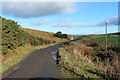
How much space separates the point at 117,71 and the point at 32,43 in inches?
916

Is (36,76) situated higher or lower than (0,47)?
lower

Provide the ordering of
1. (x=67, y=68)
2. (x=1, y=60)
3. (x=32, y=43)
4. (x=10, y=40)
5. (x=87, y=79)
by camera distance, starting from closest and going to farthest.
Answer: (x=87, y=79)
(x=67, y=68)
(x=1, y=60)
(x=10, y=40)
(x=32, y=43)

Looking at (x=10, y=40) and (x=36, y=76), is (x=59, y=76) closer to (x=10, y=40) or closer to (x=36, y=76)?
(x=36, y=76)

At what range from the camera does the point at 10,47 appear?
16516 millimetres

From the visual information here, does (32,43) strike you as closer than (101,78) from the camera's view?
No

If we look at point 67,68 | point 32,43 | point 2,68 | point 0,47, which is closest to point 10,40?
point 0,47

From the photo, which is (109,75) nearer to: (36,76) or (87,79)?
(87,79)

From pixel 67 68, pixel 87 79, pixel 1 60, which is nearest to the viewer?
pixel 87 79

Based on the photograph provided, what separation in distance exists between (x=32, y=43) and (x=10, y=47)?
13845 mm

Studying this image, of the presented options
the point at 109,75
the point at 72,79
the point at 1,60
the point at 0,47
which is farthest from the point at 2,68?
the point at 109,75

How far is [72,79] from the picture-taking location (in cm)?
836

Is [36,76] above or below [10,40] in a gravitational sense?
below

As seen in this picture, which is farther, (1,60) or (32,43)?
(32,43)

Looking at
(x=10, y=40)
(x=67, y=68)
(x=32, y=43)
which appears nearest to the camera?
(x=67, y=68)
